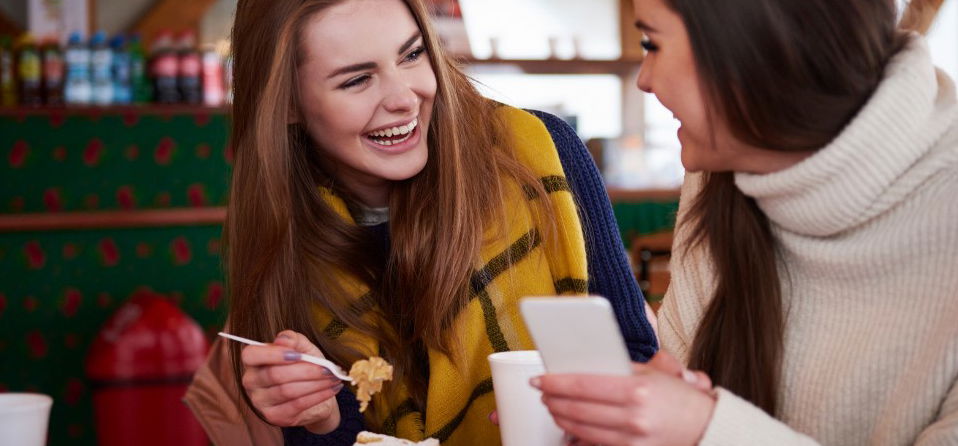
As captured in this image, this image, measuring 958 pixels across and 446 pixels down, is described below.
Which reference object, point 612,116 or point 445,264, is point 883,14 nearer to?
point 445,264

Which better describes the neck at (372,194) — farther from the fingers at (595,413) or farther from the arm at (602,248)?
the fingers at (595,413)

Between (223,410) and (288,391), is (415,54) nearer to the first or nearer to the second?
(288,391)

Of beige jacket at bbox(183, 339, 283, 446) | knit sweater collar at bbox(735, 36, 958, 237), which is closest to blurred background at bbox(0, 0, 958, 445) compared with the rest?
beige jacket at bbox(183, 339, 283, 446)

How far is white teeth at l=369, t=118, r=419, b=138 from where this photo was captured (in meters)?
1.53

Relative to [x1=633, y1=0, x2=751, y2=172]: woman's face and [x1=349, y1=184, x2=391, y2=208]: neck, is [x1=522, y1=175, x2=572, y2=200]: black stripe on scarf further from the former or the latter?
[x1=633, y1=0, x2=751, y2=172]: woman's face

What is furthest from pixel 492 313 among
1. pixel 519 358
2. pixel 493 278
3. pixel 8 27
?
pixel 8 27

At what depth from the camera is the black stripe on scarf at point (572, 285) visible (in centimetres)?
154

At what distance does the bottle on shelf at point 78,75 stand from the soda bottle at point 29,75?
109mm

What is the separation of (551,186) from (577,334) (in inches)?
33.5

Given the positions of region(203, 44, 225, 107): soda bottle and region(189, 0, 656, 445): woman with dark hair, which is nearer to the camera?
region(189, 0, 656, 445): woman with dark hair

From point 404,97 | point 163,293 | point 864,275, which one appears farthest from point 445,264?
point 163,293

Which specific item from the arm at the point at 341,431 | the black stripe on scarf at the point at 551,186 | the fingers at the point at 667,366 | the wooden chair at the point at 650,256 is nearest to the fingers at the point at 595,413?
the fingers at the point at 667,366

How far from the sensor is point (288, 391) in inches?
48.0

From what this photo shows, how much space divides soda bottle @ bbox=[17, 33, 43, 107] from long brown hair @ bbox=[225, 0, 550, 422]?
247 centimetres
